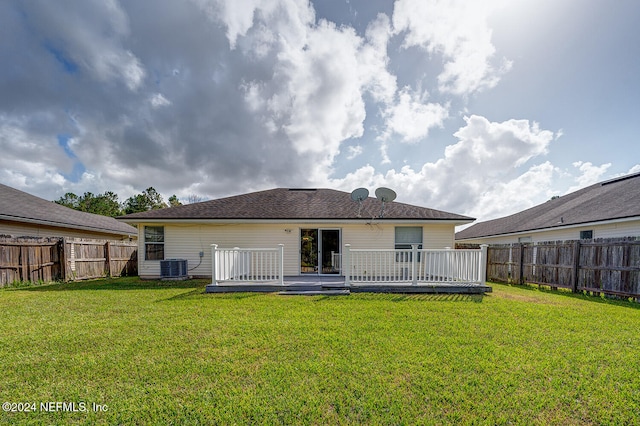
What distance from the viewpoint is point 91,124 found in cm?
1166

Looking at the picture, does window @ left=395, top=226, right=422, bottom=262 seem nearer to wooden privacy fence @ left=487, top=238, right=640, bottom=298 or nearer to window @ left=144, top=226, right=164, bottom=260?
wooden privacy fence @ left=487, top=238, right=640, bottom=298

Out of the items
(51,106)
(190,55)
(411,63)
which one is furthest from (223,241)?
(411,63)

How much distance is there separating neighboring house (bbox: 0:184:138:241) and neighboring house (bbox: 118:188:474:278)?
424 centimetres

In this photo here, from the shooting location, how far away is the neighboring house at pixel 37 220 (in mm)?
10062

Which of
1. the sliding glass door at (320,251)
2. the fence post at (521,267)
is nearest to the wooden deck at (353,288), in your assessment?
the sliding glass door at (320,251)

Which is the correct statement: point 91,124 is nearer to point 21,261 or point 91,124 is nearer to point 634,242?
point 21,261

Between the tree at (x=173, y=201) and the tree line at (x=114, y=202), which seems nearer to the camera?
the tree line at (x=114, y=202)

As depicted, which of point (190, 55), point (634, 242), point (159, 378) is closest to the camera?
point (159, 378)

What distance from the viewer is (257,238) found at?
34.0ft

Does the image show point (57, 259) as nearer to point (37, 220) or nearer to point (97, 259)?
point (97, 259)

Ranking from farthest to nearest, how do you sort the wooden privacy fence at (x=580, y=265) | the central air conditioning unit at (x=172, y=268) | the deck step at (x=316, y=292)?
the central air conditioning unit at (x=172, y=268)
the deck step at (x=316, y=292)
the wooden privacy fence at (x=580, y=265)

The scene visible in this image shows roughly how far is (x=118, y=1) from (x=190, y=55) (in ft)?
7.51

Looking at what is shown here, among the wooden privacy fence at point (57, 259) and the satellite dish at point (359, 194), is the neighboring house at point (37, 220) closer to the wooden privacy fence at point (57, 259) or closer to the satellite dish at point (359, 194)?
the wooden privacy fence at point (57, 259)

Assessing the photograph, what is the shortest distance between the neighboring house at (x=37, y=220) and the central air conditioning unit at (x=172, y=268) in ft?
20.8
